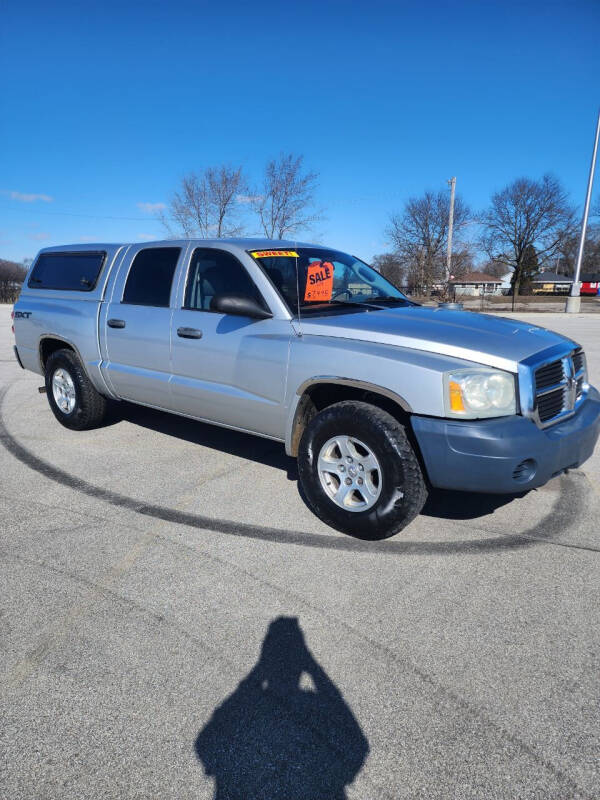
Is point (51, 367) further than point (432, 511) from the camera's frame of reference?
Yes

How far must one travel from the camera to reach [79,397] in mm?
5531

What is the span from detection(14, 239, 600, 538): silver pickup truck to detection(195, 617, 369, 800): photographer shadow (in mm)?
1255

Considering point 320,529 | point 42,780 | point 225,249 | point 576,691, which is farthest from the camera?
point 225,249

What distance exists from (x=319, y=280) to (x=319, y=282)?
24mm

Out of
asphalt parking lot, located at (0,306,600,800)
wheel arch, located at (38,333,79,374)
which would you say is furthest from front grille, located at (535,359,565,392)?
wheel arch, located at (38,333,79,374)

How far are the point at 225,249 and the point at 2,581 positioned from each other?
273cm

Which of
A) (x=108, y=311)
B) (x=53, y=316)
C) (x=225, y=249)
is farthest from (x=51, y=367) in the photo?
(x=225, y=249)

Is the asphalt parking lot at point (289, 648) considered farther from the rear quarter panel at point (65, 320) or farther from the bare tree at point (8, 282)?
the bare tree at point (8, 282)

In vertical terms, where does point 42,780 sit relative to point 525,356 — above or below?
below

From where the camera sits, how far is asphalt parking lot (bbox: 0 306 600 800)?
1.84m

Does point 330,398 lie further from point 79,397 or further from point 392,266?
point 392,266

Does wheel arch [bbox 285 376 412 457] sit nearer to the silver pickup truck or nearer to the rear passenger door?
the silver pickup truck

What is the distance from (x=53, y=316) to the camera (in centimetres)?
563

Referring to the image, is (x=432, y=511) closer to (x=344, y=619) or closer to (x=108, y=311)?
(x=344, y=619)
